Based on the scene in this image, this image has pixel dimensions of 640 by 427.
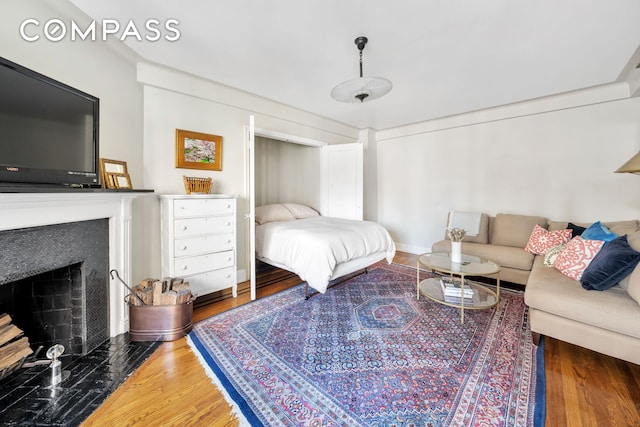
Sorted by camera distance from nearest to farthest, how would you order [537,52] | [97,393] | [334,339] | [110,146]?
[97,393], [334,339], [110,146], [537,52]

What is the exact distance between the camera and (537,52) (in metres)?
2.23

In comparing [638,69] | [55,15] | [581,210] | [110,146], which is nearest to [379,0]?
[55,15]

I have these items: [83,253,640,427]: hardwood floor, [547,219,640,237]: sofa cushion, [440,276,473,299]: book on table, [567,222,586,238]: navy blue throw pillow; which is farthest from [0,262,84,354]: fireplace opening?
[547,219,640,237]: sofa cushion

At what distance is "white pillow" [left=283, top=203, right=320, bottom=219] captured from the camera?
4094 mm

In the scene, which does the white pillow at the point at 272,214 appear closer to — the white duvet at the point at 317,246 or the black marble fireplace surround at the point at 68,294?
the white duvet at the point at 317,246

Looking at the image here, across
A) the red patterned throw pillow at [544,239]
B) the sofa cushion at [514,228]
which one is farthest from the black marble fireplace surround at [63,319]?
the sofa cushion at [514,228]

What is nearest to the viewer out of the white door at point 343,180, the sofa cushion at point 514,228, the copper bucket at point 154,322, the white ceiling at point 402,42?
the white ceiling at point 402,42

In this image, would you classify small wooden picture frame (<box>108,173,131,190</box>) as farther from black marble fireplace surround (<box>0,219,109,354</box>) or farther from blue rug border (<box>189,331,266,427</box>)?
blue rug border (<box>189,331,266,427</box>)

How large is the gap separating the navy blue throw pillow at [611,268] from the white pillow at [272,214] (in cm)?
324

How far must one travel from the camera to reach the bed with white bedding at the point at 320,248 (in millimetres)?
2516

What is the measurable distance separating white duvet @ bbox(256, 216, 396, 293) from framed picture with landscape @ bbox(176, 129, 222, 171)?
1.05 m

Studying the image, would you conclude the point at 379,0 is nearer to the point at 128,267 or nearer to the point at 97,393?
the point at 128,267

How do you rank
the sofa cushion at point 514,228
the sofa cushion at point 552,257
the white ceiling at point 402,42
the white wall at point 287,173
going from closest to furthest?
the white ceiling at point 402,42, the sofa cushion at point 552,257, the sofa cushion at point 514,228, the white wall at point 287,173

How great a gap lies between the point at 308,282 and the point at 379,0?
2.36 m
